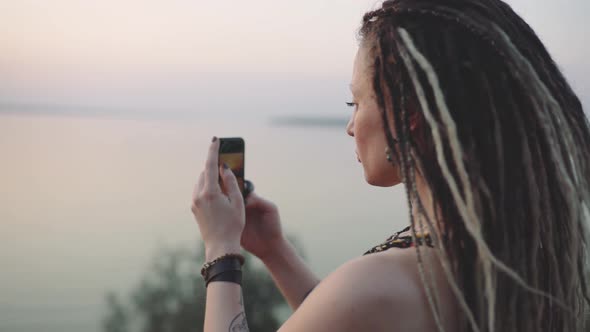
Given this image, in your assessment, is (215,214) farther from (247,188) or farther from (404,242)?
(404,242)

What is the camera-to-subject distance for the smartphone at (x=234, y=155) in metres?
1.69

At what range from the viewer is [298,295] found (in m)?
1.89

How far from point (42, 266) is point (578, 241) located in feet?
24.1

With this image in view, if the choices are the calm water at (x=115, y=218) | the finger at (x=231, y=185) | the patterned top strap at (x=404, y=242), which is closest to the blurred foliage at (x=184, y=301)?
the calm water at (x=115, y=218)

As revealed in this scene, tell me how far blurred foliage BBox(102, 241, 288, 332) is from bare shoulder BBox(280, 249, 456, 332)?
4234mm

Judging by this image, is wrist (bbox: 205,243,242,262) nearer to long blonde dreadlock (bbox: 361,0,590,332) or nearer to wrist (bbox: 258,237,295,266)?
wrist (bbox: 258,237,295,266)

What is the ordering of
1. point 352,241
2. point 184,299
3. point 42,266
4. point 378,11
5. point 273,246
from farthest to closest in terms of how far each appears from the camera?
point 352,241 → point 42,266 → point 184,299 → point 273,246 → point 378,11

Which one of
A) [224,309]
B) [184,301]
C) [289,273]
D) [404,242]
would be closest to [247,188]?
[289,273]

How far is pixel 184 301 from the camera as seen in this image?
5.49 meters

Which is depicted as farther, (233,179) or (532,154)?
(233,179)

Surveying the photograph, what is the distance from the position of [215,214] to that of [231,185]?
11 centimetres

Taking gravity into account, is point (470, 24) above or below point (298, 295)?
above

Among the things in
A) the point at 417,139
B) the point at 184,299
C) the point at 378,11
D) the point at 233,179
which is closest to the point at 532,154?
the point at 417,139

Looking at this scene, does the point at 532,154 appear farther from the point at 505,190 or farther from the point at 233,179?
the point at 233,179
